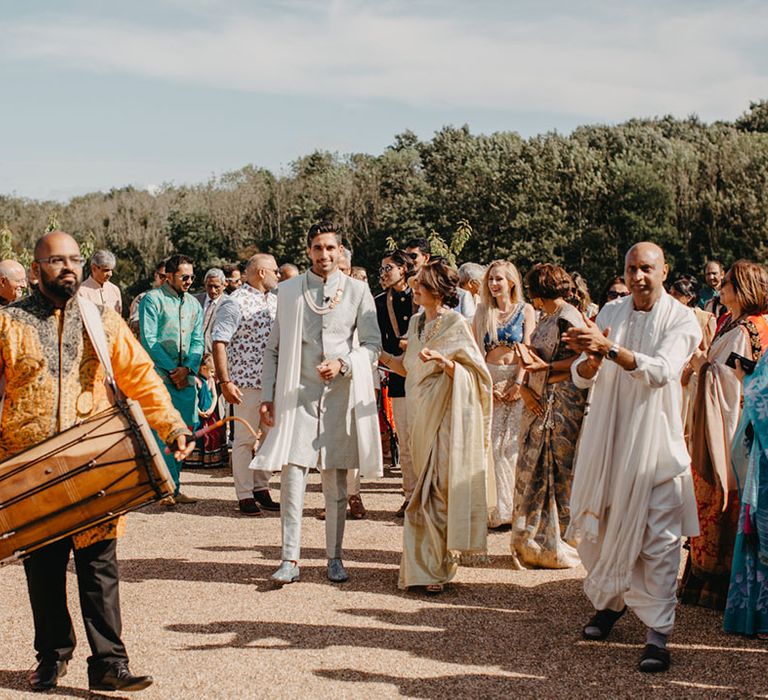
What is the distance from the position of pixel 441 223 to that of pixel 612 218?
29.0 ft

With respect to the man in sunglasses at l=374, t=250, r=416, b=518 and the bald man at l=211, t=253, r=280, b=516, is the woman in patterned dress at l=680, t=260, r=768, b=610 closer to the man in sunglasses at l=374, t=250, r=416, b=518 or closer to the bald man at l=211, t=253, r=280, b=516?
the man in sunglasses at l=374, t=250, r=416, b=518

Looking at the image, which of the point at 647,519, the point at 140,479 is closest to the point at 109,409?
the point at 140,479

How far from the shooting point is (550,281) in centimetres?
700

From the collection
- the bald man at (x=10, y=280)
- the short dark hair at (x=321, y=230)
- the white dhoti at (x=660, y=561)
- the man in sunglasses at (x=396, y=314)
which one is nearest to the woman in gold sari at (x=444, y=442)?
the short dark hair at (x=321, y=230)

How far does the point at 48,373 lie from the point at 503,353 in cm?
460

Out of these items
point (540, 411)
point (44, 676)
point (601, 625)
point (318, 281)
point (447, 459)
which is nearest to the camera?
point (44, 676)

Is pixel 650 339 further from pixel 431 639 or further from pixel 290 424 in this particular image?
pixel 290 424

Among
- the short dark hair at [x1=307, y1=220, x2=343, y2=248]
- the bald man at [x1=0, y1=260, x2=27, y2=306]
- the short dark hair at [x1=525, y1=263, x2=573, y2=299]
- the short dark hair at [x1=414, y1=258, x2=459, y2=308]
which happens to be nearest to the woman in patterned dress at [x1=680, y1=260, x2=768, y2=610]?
the short dark hair at [x1=525, y1=263, x2=573, y2=299]

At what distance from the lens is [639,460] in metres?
4.99

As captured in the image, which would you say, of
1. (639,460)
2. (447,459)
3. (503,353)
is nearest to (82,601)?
(447,459)

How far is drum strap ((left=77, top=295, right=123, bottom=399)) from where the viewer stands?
4.54 metres

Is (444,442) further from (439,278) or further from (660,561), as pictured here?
(660,561)

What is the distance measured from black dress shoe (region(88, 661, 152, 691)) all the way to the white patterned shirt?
4.93 meters

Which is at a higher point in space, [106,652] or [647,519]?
[647,519]
